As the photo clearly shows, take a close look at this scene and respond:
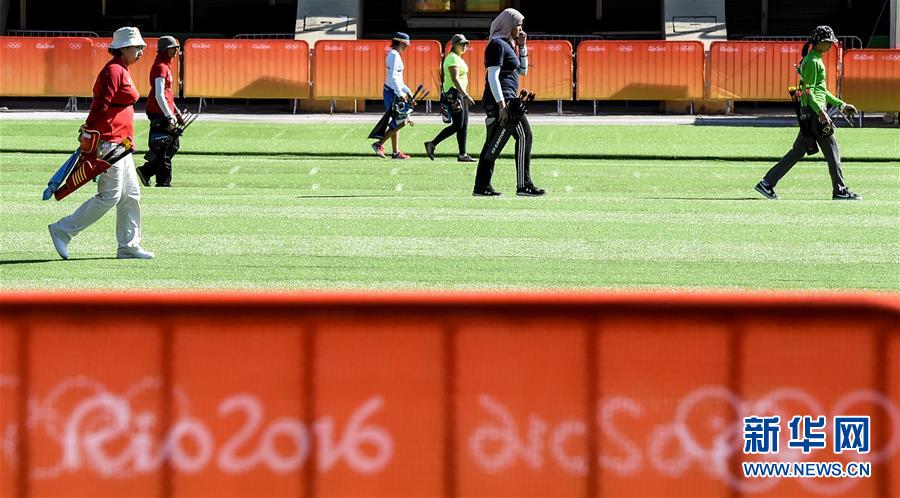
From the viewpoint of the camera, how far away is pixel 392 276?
11352 millimetres

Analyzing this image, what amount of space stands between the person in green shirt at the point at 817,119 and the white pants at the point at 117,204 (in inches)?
300

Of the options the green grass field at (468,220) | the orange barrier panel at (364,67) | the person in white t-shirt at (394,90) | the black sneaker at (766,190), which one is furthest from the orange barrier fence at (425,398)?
the orange barrier panel at (364,67)

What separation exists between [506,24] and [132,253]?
581 centimetres

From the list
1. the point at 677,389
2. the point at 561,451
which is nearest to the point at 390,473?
the point at 561,451

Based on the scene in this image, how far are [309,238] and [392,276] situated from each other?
243 cm

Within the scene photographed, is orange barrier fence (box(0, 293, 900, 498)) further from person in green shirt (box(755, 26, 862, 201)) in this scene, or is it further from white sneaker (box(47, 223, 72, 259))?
person in green shirt (box(755, 26, 862, 201))

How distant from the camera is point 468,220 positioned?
15070mm

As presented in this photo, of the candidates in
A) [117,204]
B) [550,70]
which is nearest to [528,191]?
[117,204]

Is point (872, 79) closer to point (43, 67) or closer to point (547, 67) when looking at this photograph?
point (547, 67)

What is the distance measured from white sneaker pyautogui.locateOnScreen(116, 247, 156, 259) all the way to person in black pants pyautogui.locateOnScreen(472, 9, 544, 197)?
205 inches

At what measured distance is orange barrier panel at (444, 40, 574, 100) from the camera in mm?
30406

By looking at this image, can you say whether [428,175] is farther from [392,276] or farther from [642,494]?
[642,494]

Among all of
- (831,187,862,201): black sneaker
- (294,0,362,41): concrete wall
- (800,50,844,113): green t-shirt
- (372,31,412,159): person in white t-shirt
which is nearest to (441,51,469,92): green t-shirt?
(372,31,412,159): person in white t-shirt

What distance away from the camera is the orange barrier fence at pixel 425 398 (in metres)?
4.97
